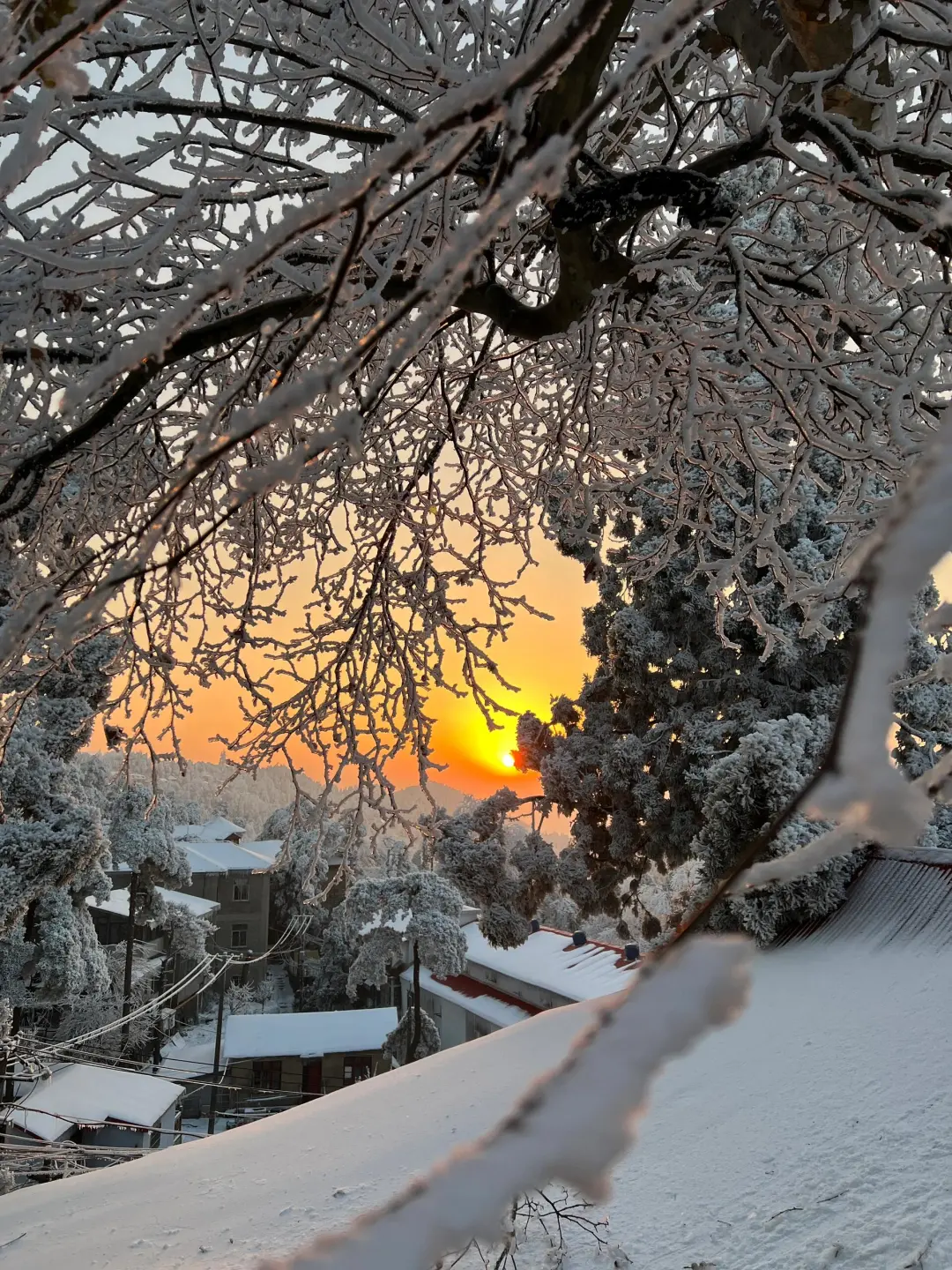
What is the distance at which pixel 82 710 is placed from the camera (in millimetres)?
10352

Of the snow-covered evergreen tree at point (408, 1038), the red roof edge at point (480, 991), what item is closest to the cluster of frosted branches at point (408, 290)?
the snow-covered evergreen tree at point (408, 1038)

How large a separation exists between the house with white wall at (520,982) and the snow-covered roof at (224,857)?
379 inches

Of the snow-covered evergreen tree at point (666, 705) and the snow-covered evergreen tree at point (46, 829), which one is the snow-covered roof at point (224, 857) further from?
the snow-covered evergreen tree at point (666, 705)

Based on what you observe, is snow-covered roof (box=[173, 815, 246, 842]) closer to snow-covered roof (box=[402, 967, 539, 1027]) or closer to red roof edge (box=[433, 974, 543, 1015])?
snow-covered roof (box=[402, 967, 539, 1027])

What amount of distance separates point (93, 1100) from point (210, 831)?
21.6 m

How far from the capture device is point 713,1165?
309 centimetres

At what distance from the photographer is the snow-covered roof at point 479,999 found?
19.2 meters

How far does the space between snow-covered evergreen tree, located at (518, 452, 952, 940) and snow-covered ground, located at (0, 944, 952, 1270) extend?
5.96m

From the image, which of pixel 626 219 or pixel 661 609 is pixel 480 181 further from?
pixel 661 609

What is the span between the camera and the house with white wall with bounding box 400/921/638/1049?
16391mm

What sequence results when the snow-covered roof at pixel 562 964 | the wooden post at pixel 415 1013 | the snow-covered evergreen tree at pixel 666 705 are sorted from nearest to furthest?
the snow-covered evergreen tree at pixel 666 705
the snow-covered roof at pixel 562 964
the wooden post at pixel 415 1013

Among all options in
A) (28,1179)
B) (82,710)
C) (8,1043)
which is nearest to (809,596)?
(8,1043)

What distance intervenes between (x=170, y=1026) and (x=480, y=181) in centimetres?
2569

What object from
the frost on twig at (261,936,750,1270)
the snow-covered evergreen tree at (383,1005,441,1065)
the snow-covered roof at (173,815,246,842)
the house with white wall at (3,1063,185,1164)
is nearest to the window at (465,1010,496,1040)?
the snow-covered evergreen tree at (383,1005,441,1065)
